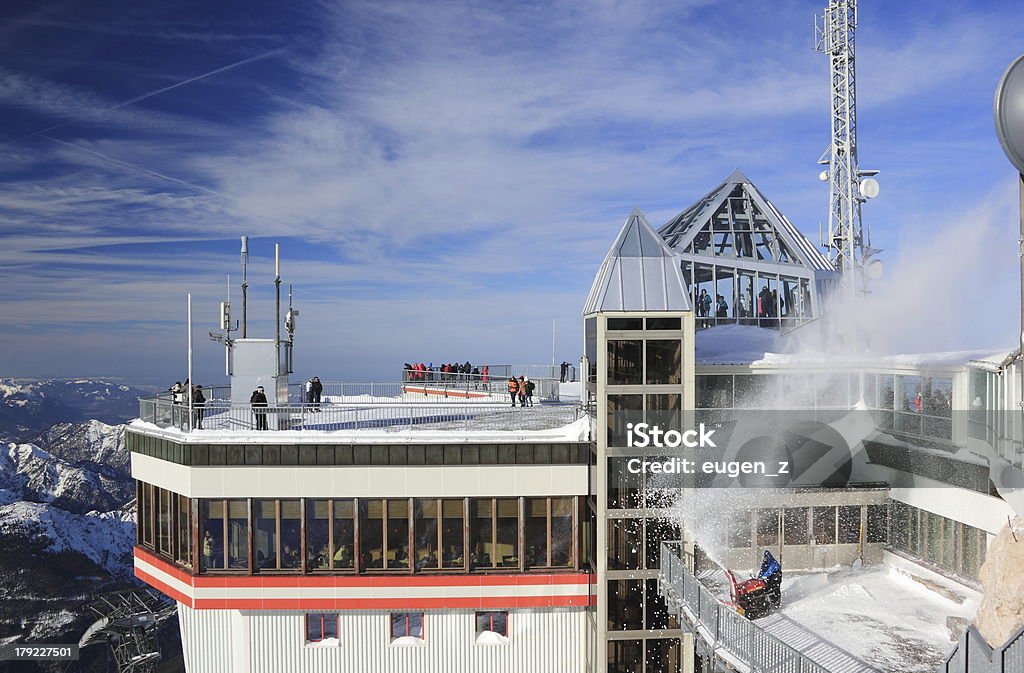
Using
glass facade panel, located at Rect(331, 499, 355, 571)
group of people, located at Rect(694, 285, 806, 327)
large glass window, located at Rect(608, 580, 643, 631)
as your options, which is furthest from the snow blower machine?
group of people, located at Rect(694, 285, 806, 327)

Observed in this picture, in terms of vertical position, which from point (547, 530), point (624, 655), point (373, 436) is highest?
point (373, 436)

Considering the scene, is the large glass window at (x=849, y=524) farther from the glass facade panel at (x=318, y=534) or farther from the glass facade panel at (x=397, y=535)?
the glass facade panel at (x=318, y=534)

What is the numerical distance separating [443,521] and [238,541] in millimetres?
5630

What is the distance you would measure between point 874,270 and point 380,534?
80.7 ft

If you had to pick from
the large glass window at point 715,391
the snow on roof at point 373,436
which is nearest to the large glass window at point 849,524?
the large glass window at point 715,391

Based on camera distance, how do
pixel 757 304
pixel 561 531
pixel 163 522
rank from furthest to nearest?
1. pixel 757 304
2. pixel 163 522
3. pixel 561 531

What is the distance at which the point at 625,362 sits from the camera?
19688mm

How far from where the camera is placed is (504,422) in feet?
77.8

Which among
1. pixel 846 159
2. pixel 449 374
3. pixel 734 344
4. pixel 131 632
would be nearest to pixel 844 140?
pixel 846 159

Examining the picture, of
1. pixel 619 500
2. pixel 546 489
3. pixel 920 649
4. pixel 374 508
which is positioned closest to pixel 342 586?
pixel 374 508

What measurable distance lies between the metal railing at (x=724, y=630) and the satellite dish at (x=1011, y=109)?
344 inches

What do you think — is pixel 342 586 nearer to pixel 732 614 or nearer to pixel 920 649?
pixel 732 614

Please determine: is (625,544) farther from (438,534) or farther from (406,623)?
(406,623)

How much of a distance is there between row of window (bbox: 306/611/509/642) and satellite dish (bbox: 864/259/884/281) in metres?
22.4
